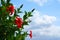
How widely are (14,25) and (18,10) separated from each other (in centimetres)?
78

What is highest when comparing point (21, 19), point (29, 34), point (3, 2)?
point (3, 2)

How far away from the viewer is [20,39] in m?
6.13

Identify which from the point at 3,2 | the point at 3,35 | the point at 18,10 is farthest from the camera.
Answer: the point at 18,10

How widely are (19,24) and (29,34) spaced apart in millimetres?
621

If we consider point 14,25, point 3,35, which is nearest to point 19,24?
point 14,25

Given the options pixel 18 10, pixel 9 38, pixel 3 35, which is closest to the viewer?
pixel 9 38

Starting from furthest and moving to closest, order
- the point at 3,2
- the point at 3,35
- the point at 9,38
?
the point at 3,2
the point at 3,35
the point at 9,38

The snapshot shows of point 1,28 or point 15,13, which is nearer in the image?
point 1,28

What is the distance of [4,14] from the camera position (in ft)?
21.7

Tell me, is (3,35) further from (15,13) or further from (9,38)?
(15,13)

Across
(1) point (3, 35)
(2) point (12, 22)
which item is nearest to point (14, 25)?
(2) point (12, 22)

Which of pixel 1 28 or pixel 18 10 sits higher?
pixel 18 10

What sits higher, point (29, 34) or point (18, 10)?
point (18, 10)

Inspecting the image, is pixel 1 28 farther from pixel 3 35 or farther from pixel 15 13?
pixel 15 13
